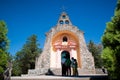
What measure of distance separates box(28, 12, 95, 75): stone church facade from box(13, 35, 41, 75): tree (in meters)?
9.56

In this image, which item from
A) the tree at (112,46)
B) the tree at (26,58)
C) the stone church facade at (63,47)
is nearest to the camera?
the tree at (112,46)

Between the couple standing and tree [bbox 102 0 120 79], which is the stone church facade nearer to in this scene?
the couple standing

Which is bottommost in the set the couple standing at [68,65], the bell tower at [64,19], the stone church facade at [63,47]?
the couple standing at [68,65]

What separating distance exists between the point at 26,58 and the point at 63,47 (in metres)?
11.4

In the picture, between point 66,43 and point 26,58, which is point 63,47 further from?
point 26,58

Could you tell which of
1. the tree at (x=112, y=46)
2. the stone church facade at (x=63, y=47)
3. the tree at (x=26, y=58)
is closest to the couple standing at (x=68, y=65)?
the tree at (x=112, y=46)

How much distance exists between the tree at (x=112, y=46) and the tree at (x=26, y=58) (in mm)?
27235

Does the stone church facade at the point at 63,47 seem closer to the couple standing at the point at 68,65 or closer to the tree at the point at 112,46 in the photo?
the couple standing at the point at 68,65

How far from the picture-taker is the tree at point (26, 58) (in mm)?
35294

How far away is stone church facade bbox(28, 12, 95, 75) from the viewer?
81.6 ft

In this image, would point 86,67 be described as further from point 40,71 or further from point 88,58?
point 40,71

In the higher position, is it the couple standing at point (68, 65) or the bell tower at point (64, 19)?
the bell tower at point (64, 19)

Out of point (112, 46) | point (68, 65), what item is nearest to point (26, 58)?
point (68, 65)

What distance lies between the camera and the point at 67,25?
1085 inches
